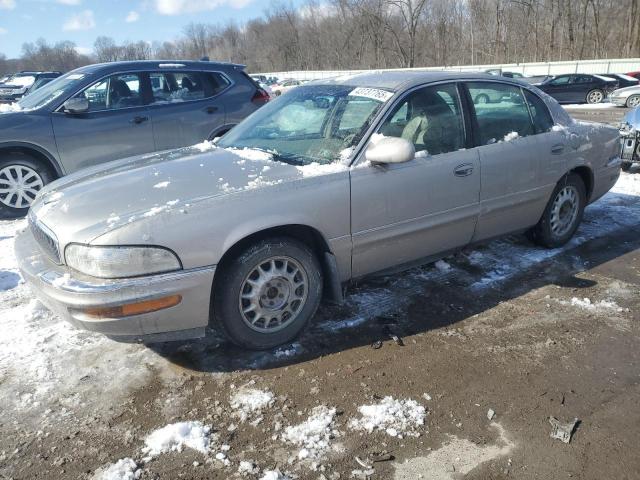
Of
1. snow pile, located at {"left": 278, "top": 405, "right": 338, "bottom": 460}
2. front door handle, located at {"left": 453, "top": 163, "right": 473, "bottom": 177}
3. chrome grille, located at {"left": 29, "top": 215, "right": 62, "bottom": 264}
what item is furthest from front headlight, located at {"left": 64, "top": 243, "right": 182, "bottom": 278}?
front door handle, located at {"left": 453, "top": 163, "right": 473, "bottom": 177}

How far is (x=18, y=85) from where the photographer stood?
21672 mm

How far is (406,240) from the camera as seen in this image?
367 centimetres

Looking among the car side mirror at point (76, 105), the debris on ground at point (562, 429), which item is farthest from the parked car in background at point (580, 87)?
the debris on ground at point (562, 429)

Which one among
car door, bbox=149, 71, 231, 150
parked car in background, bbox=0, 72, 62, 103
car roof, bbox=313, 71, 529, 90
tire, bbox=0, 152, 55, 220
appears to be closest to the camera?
car roof, bbox=313, 71, 529, 90

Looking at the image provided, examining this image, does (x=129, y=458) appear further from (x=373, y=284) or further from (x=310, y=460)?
(x=373, y=284)

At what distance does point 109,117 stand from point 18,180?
1.32 m

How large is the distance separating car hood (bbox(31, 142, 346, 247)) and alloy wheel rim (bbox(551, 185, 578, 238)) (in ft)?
8.44

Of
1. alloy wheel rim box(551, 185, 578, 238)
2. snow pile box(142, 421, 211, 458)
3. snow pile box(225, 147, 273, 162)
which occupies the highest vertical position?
snow pile box(225, 147, 273, 162)

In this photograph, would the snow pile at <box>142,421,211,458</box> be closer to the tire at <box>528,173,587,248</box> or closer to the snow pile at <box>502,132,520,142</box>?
the snow pile at <box>502,132,520,142</box>

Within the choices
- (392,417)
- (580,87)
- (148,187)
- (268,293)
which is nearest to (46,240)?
(148,187)

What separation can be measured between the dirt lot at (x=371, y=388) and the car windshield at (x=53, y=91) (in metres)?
3.14

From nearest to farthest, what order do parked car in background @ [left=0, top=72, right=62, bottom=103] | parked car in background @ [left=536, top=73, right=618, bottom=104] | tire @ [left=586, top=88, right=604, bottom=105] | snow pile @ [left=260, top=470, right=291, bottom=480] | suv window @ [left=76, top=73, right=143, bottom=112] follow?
snow pile @ [left=260, top=470, right=291, bottom=480], suv window @ [left=76, top=73, right=143, bottom=112], parked car in background @ [left=0, top=72, right=62, bottom=103], parked car in background @ [left=536, top=73, right=618, bottom=104], tire @ [left=586, top=88, right=604, bottom=105]

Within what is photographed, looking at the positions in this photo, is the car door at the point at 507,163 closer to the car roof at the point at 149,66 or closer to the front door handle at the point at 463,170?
the front door handle at the point at 463,170

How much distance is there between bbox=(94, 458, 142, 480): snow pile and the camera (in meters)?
2.31
